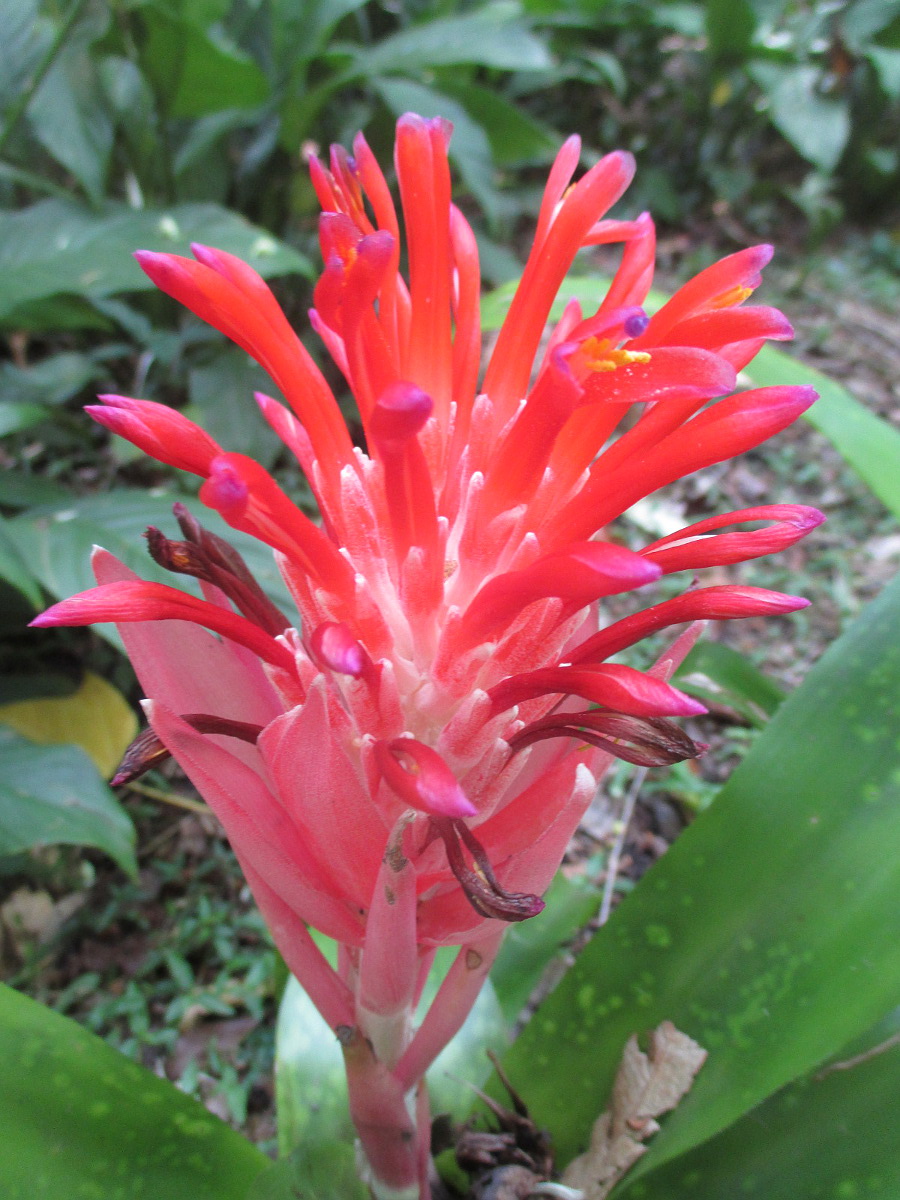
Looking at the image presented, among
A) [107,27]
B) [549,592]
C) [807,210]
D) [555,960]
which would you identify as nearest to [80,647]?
[555,960]

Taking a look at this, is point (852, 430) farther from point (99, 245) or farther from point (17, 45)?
point (17, 45)

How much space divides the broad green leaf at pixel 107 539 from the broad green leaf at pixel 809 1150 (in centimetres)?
100

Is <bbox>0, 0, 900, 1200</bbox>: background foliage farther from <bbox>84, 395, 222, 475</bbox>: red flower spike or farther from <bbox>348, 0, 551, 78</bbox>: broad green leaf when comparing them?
<bbox>84, 395, 222, 475</bbox>: red flower spike

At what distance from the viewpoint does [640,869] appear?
5.15 feet

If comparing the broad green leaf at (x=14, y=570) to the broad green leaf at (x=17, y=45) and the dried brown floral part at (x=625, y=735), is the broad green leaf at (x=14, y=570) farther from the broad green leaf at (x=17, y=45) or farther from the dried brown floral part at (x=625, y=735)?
the broad green leaf at (x=17, y=45)

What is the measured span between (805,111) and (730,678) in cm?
355

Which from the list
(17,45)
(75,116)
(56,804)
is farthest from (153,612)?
(75,116)

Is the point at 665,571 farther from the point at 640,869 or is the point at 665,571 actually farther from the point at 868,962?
the point at 640,869

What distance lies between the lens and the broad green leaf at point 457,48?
8.75ft

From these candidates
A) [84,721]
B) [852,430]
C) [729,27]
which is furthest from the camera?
[729,27]

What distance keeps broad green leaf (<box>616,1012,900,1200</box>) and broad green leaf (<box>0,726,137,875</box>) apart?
845 mm

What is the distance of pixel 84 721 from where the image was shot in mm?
1736

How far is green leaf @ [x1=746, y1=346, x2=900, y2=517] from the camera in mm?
1320

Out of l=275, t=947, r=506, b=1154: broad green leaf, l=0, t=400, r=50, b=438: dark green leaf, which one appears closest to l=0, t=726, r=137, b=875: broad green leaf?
l=275, t=947, r=506, b=1154: broad green leaf
